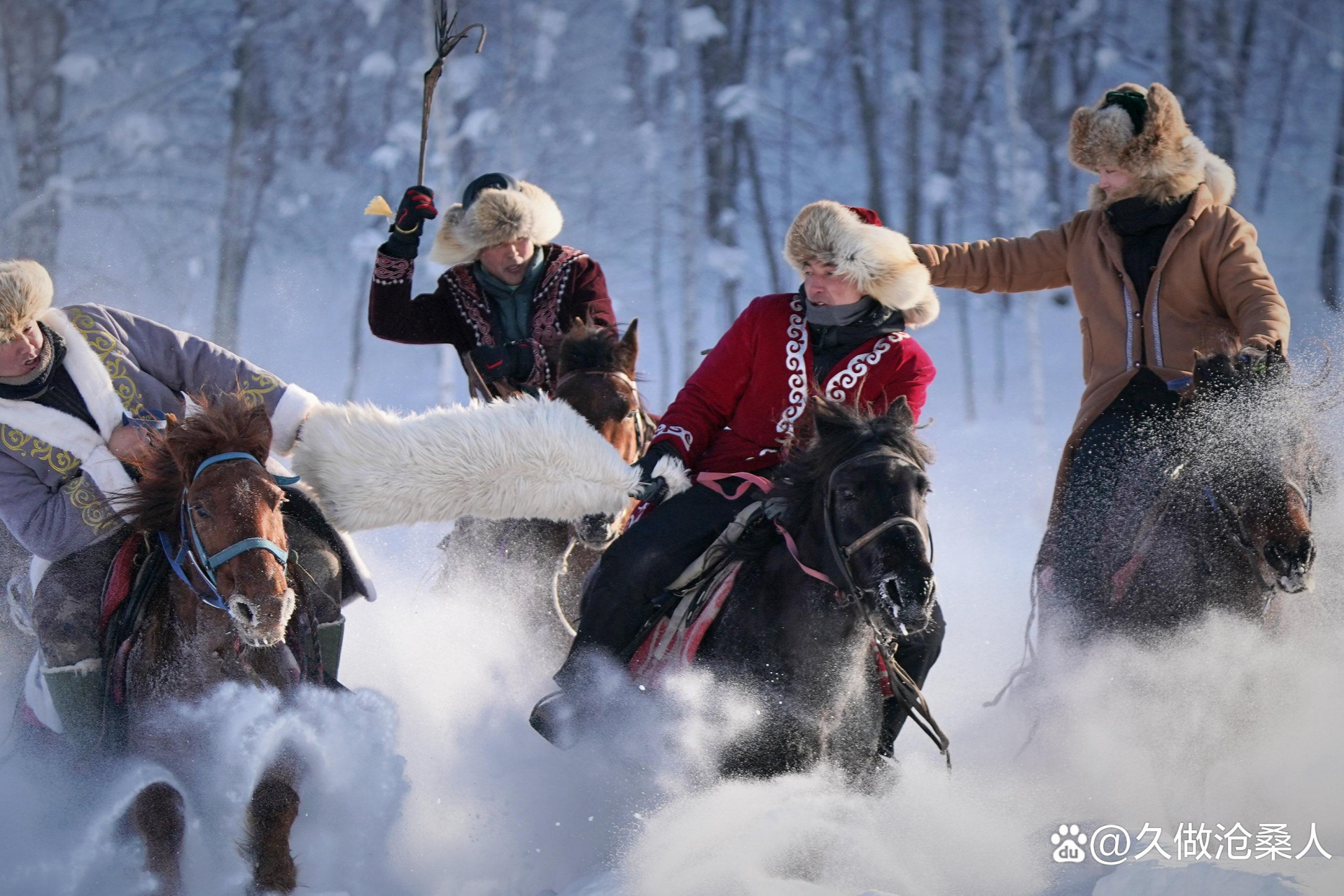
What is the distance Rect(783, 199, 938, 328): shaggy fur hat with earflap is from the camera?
14.3 ft

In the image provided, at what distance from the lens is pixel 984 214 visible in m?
18.6

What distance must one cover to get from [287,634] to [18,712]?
121 cm

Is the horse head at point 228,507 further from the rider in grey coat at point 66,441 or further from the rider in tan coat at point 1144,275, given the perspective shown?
the rider in tan coat at point 1144,275

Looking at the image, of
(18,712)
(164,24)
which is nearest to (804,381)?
(18,712)

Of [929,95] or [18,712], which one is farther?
[929,95]

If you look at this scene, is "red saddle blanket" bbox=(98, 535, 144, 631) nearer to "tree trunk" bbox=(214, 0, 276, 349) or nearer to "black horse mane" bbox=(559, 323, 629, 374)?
"black horse mane" bbox=(559, 323, 629, 374)

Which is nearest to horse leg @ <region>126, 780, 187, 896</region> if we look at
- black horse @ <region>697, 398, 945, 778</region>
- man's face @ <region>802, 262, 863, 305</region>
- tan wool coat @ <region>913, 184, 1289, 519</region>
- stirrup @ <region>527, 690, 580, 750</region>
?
stirrup @ <region>527, 690, 580, 750</region>

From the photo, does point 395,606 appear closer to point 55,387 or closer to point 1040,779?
point 55,387

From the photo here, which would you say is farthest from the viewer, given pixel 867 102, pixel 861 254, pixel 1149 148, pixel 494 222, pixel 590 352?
pixel 867 102

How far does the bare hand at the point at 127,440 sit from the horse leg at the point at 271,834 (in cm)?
114

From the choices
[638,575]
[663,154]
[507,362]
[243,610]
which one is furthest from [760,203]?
[243,610]

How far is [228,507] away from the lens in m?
3.37

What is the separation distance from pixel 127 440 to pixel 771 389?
2.18m

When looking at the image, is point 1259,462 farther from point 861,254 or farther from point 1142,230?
point 861,254
